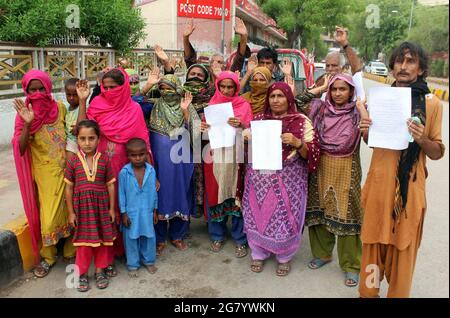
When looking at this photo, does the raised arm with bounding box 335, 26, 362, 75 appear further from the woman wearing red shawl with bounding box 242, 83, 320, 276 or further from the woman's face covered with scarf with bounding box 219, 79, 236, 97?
the woman's face covered with scarf with bounding box 219, 79, 236, 97

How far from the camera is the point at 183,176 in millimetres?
3590

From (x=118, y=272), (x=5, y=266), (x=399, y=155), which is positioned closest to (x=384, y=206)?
(x=399, y=155)

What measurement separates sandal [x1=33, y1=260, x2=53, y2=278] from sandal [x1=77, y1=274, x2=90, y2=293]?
0.36 metres

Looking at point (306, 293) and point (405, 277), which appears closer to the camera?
point (405, 277)

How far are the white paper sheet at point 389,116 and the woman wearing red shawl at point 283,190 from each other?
2.23 ft

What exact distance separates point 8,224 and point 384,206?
2.97 metres

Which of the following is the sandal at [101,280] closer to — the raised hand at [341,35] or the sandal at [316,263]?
the sandal at [316,263]

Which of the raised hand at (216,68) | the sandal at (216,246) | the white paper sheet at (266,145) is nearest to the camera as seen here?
the white paper sheet at (266,145)

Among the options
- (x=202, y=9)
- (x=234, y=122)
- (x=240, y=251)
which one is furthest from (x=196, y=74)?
(x=202, y=9)

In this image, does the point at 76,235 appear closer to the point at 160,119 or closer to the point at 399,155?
the point at 160,119

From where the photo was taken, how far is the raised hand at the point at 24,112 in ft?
9.41

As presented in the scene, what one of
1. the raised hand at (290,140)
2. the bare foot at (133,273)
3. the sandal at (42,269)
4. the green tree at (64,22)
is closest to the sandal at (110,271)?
the bare foot at (133,273)

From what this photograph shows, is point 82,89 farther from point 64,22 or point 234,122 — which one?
point 64,22

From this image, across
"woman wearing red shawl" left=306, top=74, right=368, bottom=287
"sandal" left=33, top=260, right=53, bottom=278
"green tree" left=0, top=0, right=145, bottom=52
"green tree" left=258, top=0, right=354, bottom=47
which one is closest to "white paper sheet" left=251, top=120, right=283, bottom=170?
"woman wearing red shawl" left=306, top=74, right=368, bottom=287
